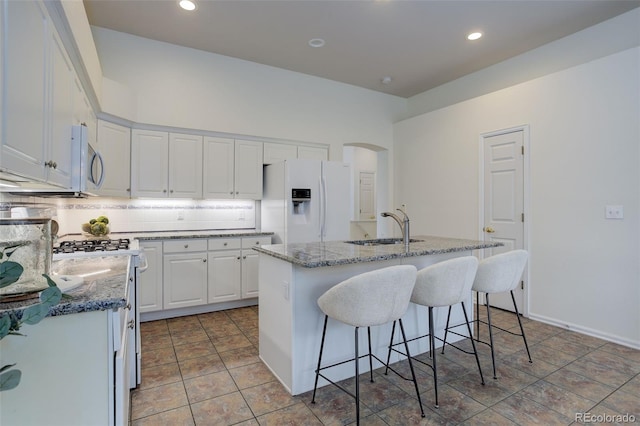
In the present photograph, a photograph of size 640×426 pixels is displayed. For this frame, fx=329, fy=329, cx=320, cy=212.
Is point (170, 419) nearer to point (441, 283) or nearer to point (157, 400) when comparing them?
point (157, 400)

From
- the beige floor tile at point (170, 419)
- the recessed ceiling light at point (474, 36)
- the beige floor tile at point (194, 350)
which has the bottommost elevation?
the beige floor tile at point (170, 419)

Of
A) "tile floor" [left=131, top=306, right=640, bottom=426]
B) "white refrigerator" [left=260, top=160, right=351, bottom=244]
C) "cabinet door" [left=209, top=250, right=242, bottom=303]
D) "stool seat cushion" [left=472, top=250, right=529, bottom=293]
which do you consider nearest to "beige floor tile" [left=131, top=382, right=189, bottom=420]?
"tile floor" [left=131, top=306, right=640, bottom=426]

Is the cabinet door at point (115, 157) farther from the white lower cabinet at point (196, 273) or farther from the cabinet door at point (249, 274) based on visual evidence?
the cabinet door at point (249, 274)

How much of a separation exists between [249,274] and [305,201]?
3.73 feet

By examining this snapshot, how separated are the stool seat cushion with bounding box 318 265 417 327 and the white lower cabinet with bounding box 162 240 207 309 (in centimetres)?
230

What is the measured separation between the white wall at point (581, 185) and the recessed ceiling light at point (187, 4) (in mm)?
3404

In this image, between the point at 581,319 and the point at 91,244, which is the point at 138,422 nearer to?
the point at 91,244

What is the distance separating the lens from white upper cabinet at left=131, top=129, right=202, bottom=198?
12.1 feet

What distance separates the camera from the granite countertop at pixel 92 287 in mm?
1112

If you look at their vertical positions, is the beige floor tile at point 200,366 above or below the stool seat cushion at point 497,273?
below

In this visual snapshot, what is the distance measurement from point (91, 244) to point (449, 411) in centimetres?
281

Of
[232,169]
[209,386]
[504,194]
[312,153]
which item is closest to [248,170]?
[232,169]

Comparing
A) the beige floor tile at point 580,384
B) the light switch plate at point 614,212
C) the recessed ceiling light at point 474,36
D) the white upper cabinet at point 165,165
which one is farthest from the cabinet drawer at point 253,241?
the light switch plate at point 614,212

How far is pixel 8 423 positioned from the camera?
1.07 meters
